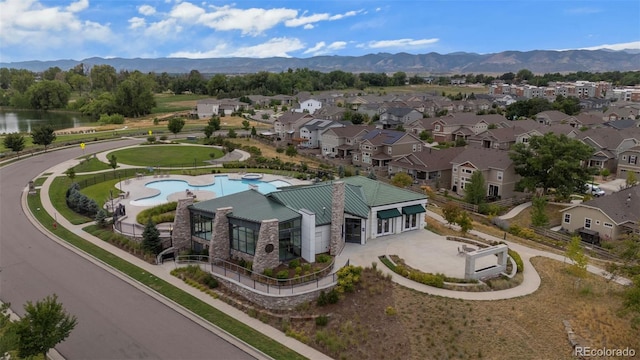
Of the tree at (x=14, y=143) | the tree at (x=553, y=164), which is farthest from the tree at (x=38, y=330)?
the tree at (x=14, y=143)

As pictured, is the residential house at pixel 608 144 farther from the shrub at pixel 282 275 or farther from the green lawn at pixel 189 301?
the green lawn at pixel 189 301

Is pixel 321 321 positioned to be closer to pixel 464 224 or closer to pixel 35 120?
pixel 464 224

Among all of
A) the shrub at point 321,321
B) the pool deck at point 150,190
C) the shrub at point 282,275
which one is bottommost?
the shrub at point 321,321

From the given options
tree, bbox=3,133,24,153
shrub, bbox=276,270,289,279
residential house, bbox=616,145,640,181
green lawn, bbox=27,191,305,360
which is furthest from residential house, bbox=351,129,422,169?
tree, bbox=3,133,24,153

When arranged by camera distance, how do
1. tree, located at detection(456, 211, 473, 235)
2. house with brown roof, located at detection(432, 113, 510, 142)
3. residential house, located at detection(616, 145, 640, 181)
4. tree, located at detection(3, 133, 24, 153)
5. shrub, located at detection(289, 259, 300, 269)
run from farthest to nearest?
house with brown roof, located at detection(432, 113, 510, 142), tree, located at detection(3, 133, 24, 153), residential house, located at detection(616, 145, 640, 181), tree, located at detection(456, 211, 473, 235), shrub, located at detection(289, 259, 300, 269)

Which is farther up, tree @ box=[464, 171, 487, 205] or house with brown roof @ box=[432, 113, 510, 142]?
house with brown roof @ box=[432, 113, 510, 142]

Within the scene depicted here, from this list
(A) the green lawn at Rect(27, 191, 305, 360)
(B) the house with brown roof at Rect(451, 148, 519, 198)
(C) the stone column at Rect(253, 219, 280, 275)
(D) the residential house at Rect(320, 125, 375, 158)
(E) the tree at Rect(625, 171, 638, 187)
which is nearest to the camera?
(A) the green lawn at Rect(27, 191, 305, 360)

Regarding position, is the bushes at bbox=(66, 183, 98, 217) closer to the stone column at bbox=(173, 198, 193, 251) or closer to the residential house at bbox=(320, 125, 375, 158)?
the stone column at bbox=(173, 198, 193, 251)
